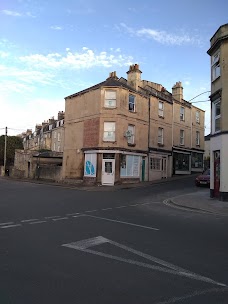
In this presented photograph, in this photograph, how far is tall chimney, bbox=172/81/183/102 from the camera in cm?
3959

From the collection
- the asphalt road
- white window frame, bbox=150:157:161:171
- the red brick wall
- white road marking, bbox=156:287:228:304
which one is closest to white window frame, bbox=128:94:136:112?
the red brick wall

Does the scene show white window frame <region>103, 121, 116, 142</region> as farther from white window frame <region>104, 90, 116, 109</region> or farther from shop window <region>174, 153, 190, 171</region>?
shop window <region>174, 153, 190, 171</region>

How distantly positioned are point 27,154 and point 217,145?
3021cm

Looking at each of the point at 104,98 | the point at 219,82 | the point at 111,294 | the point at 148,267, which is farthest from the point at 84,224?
the point at 104,98

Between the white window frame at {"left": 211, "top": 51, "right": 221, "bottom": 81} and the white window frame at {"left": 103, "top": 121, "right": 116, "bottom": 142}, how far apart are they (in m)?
11.9

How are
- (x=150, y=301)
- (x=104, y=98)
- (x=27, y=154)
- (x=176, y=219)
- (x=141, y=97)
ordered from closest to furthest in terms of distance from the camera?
1. (x=150, y=301)
2. (x=176, y=219)
3. (x=104, y=98)
4. (x=141, y=97)
5. (x=27, y=154)

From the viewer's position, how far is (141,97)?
106ft

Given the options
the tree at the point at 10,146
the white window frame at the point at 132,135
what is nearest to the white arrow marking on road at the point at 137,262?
the white window frame at the point at 132,135

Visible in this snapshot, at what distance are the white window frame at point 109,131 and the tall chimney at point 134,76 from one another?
21.1ft

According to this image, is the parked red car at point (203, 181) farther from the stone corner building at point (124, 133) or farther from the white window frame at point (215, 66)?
the white window frame at point (215, 66)

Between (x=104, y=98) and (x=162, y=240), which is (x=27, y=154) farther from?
(x=162, y=240)

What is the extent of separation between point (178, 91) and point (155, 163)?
10691 mm

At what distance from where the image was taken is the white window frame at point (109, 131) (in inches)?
1165

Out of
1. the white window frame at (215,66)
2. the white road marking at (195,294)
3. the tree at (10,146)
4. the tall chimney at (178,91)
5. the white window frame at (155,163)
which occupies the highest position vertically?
the tall chimney at (178,91)
